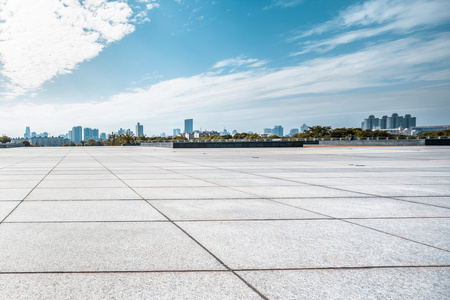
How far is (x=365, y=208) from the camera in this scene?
593cm

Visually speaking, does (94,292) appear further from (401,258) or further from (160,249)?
(401,258)

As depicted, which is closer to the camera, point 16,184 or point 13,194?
point 13,194

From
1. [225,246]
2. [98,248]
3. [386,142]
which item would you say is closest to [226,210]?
[225,246]

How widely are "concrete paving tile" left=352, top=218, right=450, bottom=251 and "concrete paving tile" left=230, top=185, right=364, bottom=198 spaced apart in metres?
2.33

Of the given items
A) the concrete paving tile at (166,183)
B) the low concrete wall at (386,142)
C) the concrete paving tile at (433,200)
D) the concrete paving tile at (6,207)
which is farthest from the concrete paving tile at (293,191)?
the low concrete wall at (386,142)

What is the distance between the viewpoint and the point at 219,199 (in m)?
6.79

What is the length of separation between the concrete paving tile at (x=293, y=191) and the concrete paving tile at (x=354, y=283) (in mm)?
4093

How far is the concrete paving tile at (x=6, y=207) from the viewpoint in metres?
5.45

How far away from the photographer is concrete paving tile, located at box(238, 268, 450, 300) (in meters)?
2.66

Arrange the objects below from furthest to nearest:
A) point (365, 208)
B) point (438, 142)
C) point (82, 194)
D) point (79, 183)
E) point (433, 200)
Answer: point (438, 142) < point (79, 183) < point (82, 194) < point (433, 200) < point (365, 208)

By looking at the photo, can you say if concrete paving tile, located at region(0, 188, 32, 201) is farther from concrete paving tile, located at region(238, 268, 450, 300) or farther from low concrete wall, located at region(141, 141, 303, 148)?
low concrete wall, located at region(141, 141, 303, 148)

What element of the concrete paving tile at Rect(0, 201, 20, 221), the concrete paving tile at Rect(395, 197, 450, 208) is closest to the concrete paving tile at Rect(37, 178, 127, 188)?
the concrete paving tile at Rect(0, 201, 20, 221)

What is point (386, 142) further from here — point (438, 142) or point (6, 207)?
point (6, 207)

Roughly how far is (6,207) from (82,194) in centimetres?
163
